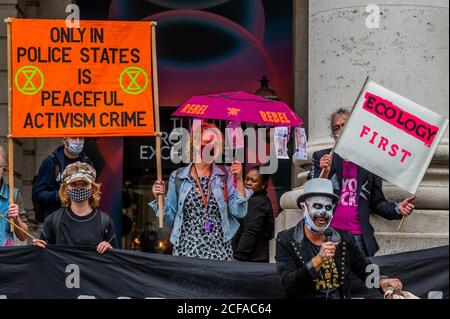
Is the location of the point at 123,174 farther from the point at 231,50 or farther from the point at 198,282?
the point at 198,282

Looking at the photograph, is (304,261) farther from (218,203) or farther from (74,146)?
(74,146)

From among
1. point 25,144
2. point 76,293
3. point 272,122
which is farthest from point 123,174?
point 76,293

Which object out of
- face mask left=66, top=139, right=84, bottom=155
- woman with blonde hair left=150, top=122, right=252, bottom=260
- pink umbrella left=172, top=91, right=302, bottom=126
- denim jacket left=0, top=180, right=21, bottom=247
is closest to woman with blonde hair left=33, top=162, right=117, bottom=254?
woman with blonde hair left=150, top=122, right=252, bottom=260

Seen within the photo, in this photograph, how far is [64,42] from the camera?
1030cm

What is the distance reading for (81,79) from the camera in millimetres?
10266

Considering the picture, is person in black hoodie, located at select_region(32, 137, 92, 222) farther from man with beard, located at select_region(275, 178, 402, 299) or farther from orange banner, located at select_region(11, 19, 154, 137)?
man with beard, located at select_region(275, 178, 402, 299)

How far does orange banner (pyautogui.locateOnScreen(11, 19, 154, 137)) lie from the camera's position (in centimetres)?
1018

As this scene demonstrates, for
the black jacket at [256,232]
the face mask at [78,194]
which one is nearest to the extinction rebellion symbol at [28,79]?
the face mask at [78,194]

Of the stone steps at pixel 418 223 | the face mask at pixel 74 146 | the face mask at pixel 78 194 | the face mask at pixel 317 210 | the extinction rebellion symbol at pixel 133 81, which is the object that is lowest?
the stone steps at pixel 418 223

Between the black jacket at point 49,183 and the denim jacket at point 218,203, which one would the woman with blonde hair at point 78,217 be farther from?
the black jacket at point 49,183

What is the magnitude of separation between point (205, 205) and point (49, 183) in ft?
4.91

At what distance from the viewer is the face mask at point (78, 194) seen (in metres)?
9.70

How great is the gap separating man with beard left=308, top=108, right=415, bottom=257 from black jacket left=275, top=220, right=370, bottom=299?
1569 mm

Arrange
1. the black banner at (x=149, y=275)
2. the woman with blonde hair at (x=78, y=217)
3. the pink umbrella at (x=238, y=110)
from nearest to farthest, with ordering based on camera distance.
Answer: the black banner at (x=149, y=275)
the woman with blonde hair at (x=78, y=217)
the pink umbrella at (x=238, y=110)
